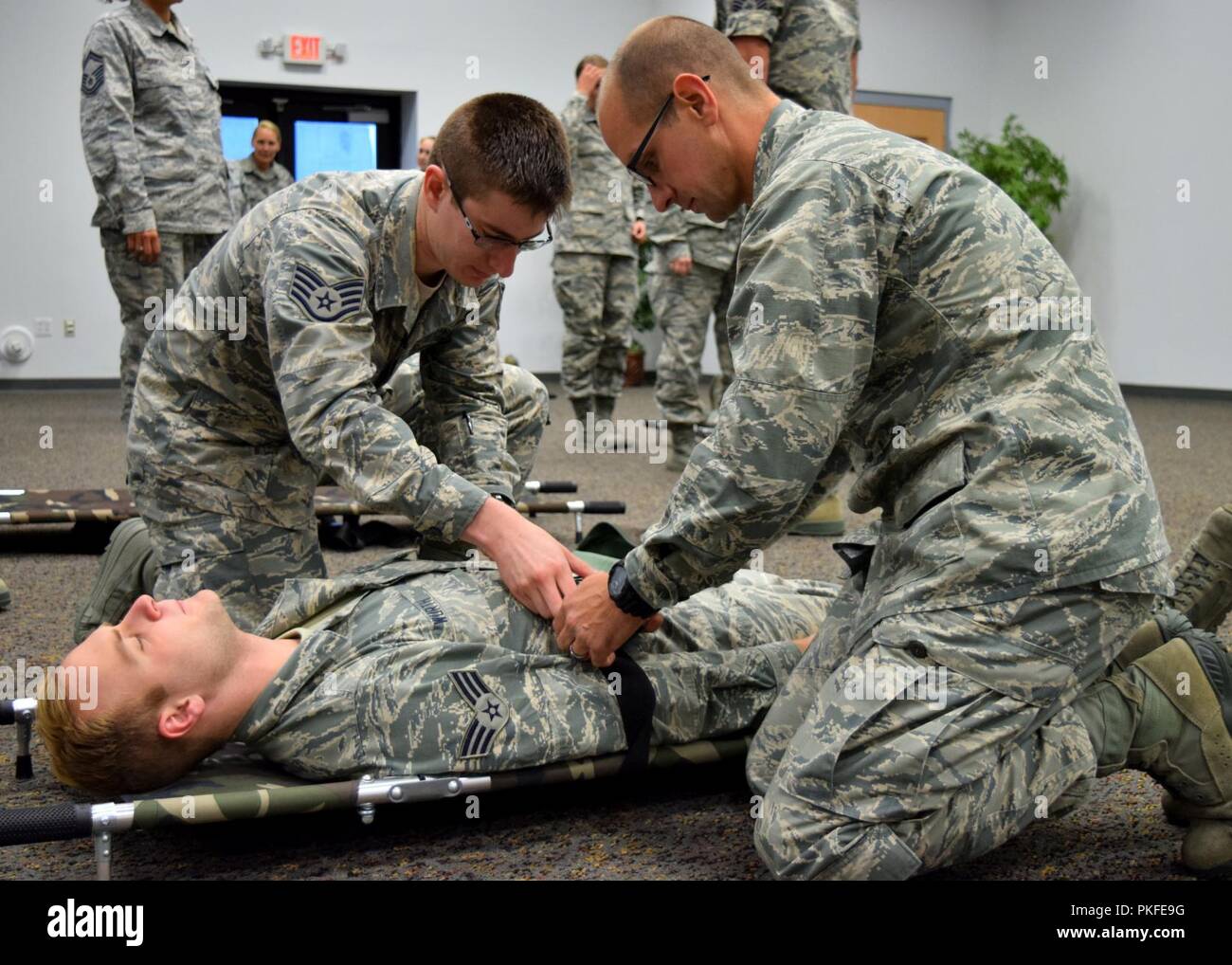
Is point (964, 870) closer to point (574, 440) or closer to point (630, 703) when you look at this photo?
point (630, 703)

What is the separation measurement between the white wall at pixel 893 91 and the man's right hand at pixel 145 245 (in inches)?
171

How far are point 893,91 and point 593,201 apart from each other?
4.73m

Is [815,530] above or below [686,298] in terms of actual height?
below

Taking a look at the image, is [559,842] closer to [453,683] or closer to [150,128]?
[453,683]

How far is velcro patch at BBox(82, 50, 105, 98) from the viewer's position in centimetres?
395

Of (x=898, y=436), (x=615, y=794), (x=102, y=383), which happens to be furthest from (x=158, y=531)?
(x=102, y=383)

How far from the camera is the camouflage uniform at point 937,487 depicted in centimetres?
140

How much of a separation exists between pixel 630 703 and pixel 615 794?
204 mm

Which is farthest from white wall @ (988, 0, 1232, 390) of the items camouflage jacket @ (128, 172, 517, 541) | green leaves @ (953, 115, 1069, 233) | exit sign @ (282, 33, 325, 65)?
camouflage jacket @ (128, 172, 517, 541)

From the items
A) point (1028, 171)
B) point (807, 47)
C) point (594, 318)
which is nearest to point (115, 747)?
point (807, 47)

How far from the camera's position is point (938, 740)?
139 centimetres

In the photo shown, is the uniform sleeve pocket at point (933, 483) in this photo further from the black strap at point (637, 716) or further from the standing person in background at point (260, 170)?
the standing person in background at point (260, 170)

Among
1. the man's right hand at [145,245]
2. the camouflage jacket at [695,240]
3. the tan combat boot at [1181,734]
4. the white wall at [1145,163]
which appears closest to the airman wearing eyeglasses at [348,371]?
the tan combat boot at [1181,734]

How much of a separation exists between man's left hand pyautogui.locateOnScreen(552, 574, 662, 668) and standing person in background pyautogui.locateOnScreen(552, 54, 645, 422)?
3427mm
